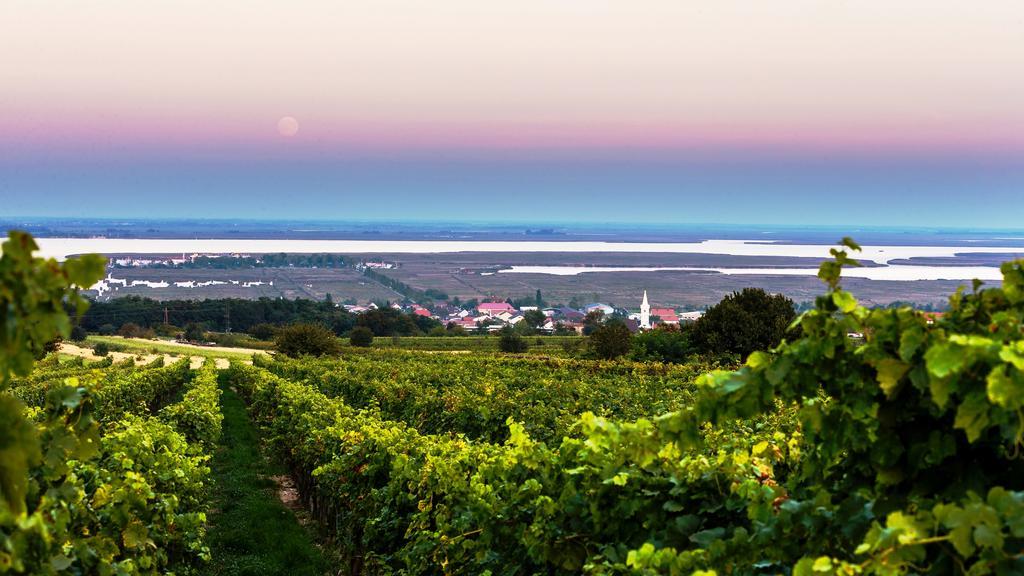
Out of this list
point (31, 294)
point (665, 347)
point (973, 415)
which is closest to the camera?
point (31, 294)

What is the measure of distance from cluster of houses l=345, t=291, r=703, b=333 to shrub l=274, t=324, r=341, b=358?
38.0 m

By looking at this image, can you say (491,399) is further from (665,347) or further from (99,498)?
(665,347)

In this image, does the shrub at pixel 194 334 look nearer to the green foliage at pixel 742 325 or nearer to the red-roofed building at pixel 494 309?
the green foliage at pixel 742 325

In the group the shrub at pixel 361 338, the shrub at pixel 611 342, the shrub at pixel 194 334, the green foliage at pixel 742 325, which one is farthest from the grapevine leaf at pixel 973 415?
the shrub at pixel 194 334

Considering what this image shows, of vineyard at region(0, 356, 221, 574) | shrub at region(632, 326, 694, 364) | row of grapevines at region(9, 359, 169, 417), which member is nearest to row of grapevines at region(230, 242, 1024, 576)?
vineyard at region(0, 356, 221, 574)

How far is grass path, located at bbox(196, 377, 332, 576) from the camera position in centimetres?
1032

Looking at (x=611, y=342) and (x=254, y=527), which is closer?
(x=254, y=527)

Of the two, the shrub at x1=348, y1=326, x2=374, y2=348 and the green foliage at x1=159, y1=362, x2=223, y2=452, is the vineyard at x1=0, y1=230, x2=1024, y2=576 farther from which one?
the shrub at x1=348, y1=326, x2=374, y2=348

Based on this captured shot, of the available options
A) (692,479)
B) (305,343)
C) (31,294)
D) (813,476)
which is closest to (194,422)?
(692,479)

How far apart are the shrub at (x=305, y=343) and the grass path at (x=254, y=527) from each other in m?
32.0

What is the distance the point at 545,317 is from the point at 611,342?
6773cm

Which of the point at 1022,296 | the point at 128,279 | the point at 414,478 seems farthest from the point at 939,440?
the point at 128,279

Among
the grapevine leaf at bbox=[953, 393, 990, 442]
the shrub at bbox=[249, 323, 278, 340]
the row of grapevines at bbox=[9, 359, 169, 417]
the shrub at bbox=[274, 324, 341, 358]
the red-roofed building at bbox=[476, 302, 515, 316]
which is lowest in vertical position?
the red-roofed building at bbox=[476, 302, 515, 316]

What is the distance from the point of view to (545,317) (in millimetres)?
115500
